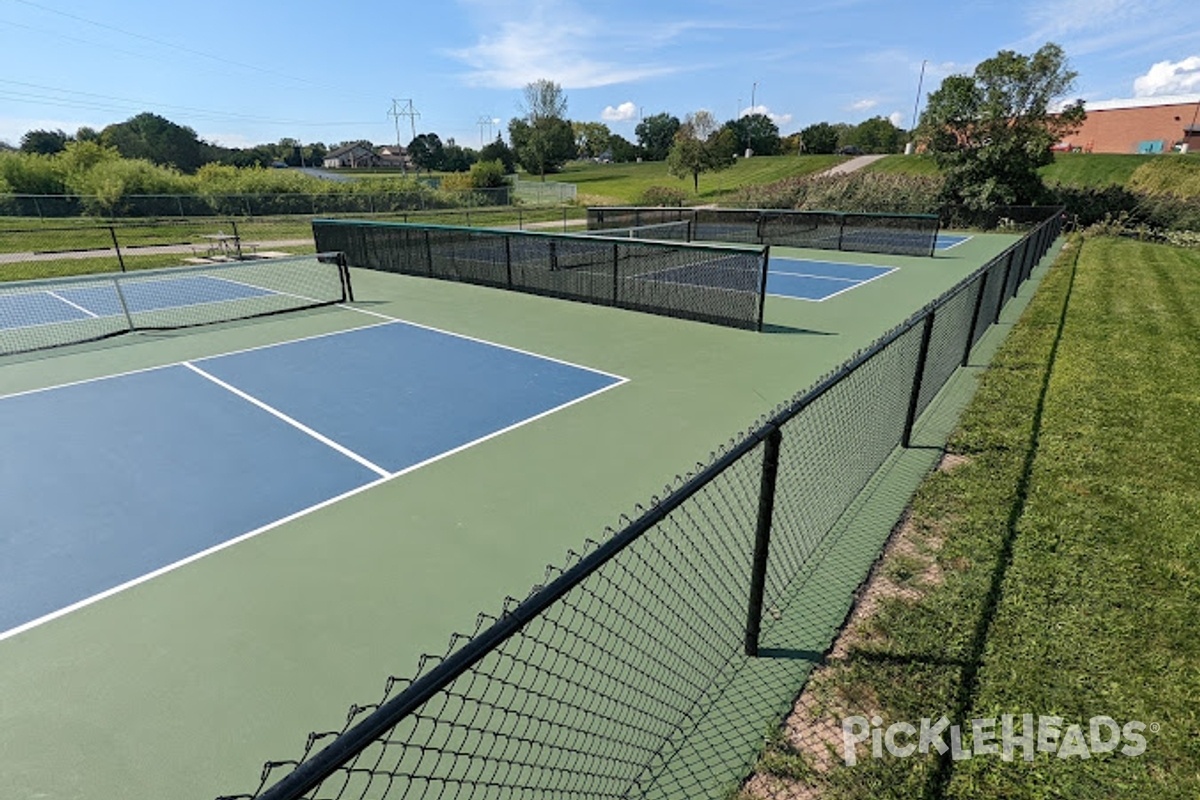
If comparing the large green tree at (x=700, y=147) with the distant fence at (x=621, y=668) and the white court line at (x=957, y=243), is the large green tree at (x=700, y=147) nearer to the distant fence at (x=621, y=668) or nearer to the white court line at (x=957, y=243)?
the white court line at (x=957, y=243)

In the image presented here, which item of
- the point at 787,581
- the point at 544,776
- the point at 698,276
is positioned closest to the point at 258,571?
the point at 544,776

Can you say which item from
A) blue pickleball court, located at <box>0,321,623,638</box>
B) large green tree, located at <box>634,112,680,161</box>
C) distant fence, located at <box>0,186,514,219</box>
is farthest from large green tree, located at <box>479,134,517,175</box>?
blue pickleball court, located at <box>0,321,623,638</box>

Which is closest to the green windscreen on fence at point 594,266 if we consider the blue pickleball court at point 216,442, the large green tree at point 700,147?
the blue pickleball court at point 216,442

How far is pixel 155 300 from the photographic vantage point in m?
14.7

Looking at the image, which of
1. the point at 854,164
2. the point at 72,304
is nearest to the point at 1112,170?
the point at 854,164

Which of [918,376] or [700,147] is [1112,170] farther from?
[918,376]

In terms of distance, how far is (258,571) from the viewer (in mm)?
4441

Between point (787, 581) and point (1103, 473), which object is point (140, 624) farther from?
point (1103, 473)

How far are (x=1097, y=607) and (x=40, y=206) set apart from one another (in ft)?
135

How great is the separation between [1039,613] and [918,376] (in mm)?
2750

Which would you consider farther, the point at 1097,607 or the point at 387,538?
the point at 387,538

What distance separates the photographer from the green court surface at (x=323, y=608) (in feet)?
10.1

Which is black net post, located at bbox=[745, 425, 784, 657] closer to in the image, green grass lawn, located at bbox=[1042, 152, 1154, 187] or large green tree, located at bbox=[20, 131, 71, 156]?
green grass lawn, located at bbox=[1042, 152, 1154, 187]

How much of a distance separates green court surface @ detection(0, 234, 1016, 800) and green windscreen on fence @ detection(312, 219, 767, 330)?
3429 mm
